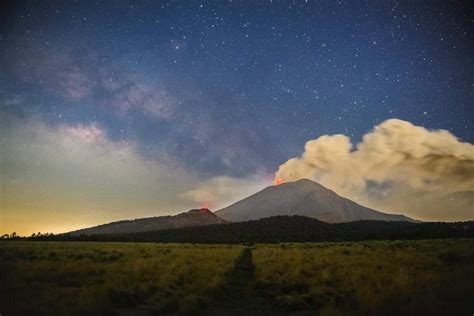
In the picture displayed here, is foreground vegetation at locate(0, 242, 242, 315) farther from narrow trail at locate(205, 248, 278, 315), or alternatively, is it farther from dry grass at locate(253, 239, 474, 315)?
dry grass at locate(253, 239, 474, 315)

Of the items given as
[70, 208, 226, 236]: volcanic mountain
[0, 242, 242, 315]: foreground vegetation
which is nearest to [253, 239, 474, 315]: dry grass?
[0, 242, 242, 315]: foreground vegetation

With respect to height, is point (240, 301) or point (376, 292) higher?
point (376, 292)

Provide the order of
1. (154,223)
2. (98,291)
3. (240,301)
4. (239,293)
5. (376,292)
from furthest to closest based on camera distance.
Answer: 1. (154,223)
2. (239,293)
3. (240,301)
4. (98,291)
5. (376,292)

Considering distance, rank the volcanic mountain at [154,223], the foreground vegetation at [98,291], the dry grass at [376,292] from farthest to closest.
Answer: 1. the volcanic mountain at [154,223]
2. the foreground vegetation at [98,291]
3. the dry grass at [376,292]

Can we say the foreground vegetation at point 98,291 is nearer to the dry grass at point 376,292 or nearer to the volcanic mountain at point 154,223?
the dry grass at point 376,292

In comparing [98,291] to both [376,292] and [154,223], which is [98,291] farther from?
[154,223]

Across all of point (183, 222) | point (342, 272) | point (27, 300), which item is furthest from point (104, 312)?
point (183, 222)

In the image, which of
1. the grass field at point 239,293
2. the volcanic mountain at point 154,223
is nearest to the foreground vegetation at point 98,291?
the grass field at point 239,293

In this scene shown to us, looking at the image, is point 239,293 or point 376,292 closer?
point 376,292

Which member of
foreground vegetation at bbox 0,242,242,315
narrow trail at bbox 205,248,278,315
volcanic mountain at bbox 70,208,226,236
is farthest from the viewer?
volcanic mountain at bbox 70,208,226,236

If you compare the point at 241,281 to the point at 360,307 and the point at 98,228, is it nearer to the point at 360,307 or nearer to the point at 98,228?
the point at 360,307

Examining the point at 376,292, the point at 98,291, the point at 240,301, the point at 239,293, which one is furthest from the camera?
the point at 239,293

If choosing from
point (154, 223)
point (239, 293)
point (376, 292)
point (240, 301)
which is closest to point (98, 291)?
point (240, 301)

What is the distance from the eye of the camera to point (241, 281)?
1519cm
